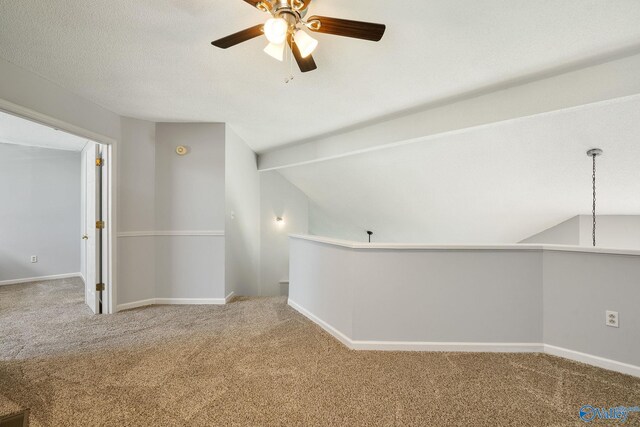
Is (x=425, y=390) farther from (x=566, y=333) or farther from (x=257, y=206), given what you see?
(x=257, y=206)

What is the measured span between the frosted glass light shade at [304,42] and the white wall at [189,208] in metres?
2.39

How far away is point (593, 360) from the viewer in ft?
7.30

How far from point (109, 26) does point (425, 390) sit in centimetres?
309

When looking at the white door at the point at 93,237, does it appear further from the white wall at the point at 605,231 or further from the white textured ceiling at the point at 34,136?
the white wall at the point at 605,231

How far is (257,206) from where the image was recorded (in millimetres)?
5531

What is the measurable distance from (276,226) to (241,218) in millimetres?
1448

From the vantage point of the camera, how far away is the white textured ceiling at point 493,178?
279 cm

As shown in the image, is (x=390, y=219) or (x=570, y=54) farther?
(x=390, y=219)

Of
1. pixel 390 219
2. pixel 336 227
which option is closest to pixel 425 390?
pixel 390 219

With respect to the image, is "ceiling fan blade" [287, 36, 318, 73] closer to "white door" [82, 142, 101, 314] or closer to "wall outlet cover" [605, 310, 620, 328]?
"wall outlet cover" [605, 310, 620, 328]

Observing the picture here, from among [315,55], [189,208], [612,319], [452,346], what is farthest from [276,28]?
[612,319]

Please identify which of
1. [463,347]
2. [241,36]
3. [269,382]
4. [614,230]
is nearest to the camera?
[241,36]

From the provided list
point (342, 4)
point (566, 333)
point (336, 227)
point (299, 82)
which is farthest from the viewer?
point (336, 227)

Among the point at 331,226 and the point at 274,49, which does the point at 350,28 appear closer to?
the point at 274,49
